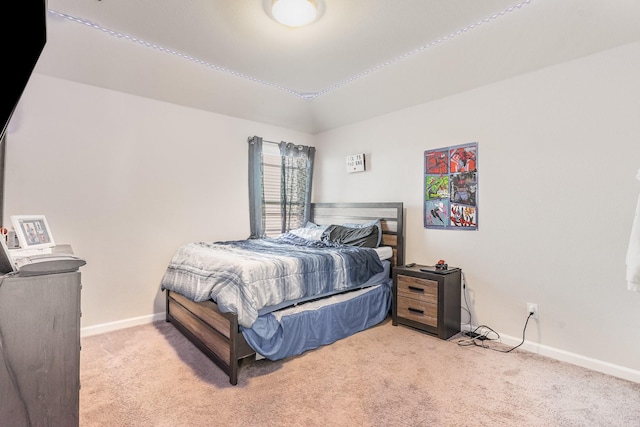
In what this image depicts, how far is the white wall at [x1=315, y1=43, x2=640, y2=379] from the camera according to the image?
7.61 feet

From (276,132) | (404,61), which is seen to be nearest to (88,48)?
(276,132)

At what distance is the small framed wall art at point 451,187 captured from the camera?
310 cm

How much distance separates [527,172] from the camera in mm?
2758

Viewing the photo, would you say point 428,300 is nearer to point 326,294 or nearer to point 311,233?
point 326,294

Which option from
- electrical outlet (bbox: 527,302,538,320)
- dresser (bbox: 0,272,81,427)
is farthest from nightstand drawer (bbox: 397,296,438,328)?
dresser (bbox: 0,272,81,427)

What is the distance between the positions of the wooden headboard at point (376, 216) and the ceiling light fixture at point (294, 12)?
6.74ft

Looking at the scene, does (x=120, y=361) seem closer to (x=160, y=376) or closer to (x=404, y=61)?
(x=160, y=376)

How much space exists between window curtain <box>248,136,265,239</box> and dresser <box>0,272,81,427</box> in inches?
112

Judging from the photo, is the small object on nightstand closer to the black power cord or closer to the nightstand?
the nightstand

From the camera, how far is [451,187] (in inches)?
128

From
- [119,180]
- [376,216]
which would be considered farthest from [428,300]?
[119,180]

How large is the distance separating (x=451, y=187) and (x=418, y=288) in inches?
40.9

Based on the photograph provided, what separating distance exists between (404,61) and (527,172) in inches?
58.2

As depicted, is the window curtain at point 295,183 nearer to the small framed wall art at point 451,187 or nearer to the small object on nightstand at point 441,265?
the small framed wall art at point 451,187
